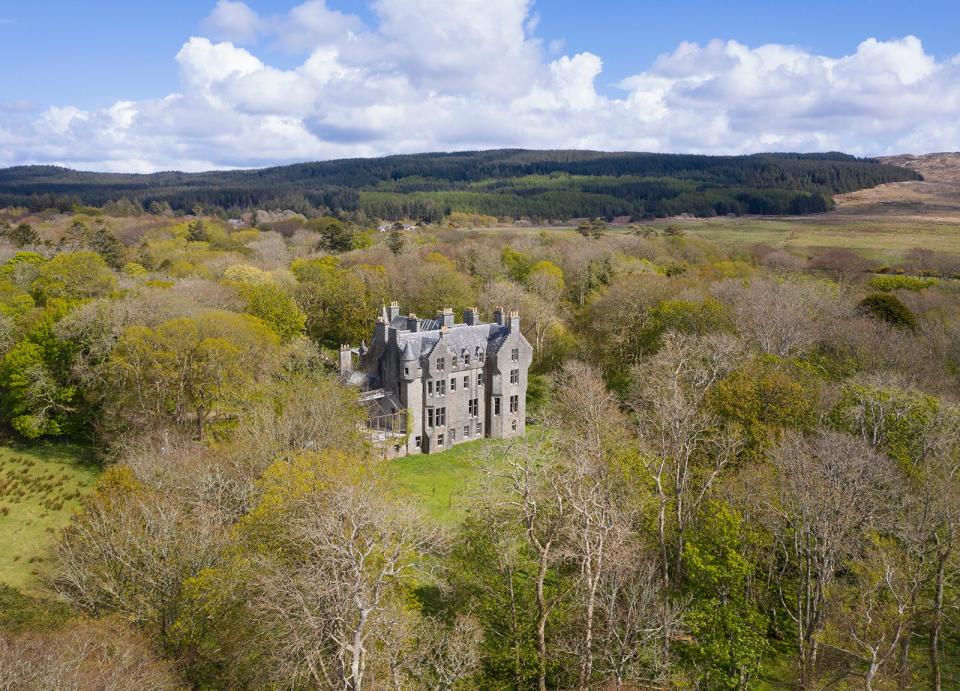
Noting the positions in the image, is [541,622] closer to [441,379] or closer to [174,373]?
[441,379]

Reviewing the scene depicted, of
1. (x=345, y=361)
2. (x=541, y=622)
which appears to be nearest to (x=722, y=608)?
(x=541, y=622)

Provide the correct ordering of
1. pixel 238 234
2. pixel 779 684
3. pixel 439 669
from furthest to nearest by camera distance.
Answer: pixel 238 234 → pixel 779 684 → pixel 439 669

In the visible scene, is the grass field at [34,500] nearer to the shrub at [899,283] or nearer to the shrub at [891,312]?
the shrub at [891,312]

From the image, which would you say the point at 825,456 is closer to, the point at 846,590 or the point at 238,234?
the point at 846,590

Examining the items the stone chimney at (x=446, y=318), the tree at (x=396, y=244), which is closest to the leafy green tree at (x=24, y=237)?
the tree at (x=396, y=244)

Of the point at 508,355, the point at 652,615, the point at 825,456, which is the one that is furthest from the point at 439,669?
the point at 508,355

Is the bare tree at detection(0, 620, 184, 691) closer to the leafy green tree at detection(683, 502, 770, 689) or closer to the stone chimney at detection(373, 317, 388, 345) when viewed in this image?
the leafy green tree at detection(683, 502, 770, 689)
